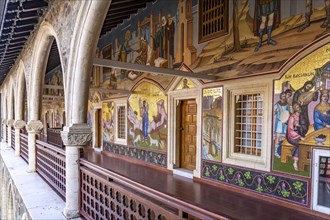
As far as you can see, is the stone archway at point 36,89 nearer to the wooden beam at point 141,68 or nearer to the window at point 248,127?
the wooden beam at point 141,68

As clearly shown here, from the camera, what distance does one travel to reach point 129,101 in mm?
8828

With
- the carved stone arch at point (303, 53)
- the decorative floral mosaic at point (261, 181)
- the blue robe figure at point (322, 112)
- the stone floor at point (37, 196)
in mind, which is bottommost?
the stone floor at point (37, 196)

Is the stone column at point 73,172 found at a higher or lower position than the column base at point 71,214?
higher

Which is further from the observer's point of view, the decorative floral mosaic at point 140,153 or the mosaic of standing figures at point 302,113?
the decorative floral mosaic at point 140,153

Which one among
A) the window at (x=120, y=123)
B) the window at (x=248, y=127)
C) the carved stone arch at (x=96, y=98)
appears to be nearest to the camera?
the window at (x=248, y=127)

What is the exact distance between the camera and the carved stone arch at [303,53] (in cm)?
381

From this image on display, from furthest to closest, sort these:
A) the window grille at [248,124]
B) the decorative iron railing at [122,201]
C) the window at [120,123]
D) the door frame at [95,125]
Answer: the door frame at [95,125]
the window at [120,123]
the window grille at [248,124]
the decorative iron railing at [122,201]

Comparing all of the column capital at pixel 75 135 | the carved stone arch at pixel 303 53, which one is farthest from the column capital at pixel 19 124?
the carved stone arch at pixel 303 53

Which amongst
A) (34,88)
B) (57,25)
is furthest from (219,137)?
(34,88)

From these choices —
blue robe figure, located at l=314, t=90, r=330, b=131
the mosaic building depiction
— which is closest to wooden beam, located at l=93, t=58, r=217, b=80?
the mosaic building depiction

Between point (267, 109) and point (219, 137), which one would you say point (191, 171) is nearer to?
point (219, 137)

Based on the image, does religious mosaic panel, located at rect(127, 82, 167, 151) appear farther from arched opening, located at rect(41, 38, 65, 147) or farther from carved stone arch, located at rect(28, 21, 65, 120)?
arched opening, located at rect(41, 38, 65, 147)

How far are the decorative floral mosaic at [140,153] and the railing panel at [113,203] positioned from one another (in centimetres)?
349

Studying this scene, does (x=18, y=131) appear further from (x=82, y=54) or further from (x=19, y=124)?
(x=82, y=54)
